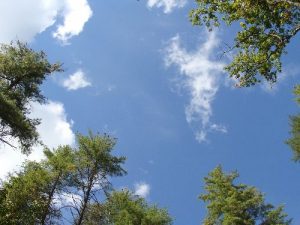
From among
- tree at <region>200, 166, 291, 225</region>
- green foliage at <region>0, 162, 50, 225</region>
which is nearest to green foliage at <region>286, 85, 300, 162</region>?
tree at <region>200, 166, 291, 225</region>

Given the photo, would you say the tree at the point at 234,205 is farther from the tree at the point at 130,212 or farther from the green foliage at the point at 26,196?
the green foliage at the point at 26,196

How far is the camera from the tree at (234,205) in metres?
29.5

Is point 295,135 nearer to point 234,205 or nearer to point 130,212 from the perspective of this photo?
point 234,205

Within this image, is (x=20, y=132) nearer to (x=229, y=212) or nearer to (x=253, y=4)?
(x=253, y=4)

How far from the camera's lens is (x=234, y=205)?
97.3 ft

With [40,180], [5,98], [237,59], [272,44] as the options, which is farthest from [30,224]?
[272,44]

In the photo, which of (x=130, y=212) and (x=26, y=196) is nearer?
(x=26, y=196)

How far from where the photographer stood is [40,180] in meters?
26.9

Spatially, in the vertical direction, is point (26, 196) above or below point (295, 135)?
below

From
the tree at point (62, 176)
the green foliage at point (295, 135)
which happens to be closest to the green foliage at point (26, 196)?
the tree at point (62, 176)

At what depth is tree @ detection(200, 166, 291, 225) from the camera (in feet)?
96.8

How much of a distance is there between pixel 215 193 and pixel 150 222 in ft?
19.5

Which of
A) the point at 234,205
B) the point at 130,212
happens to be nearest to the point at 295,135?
the point at 234,205

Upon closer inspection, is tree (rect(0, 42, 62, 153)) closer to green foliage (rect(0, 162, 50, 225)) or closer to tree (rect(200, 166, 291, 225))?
green foliage (rect(0, 162, 50, 225))
